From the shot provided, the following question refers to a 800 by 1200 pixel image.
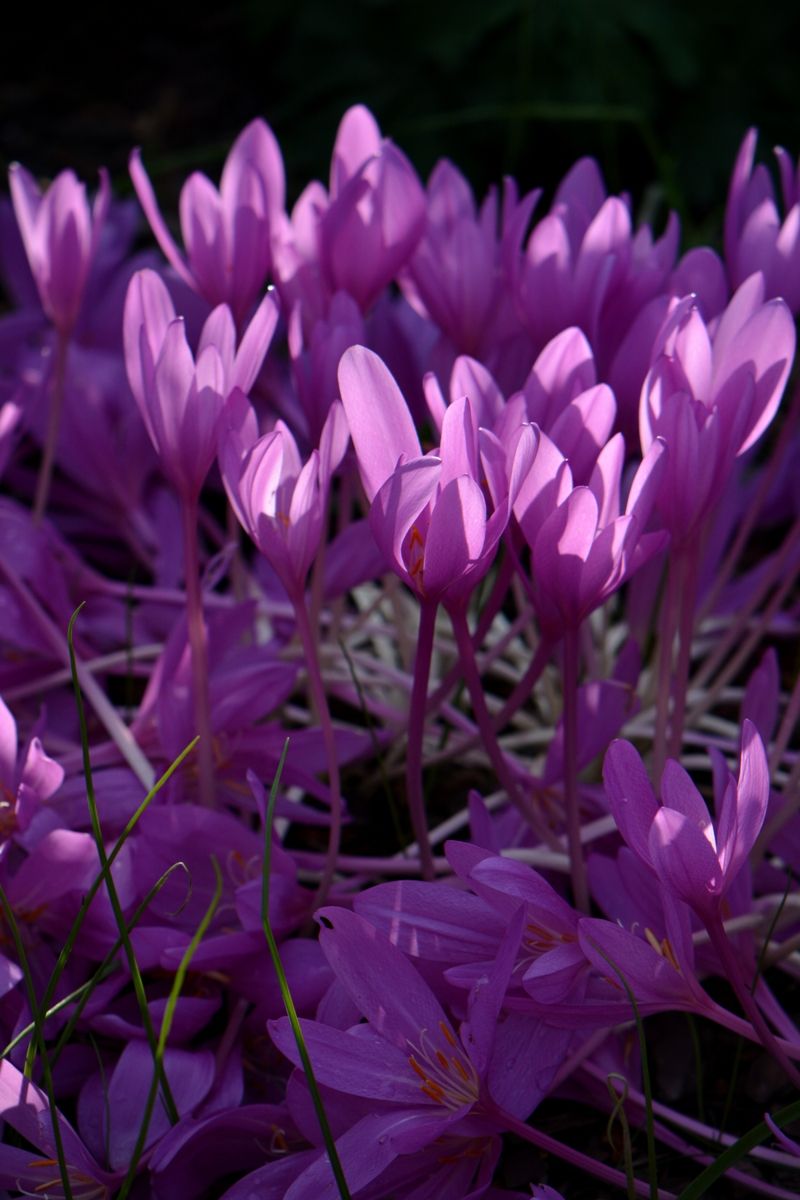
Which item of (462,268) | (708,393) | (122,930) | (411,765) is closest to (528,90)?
(462,268)

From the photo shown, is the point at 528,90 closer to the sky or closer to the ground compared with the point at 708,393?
closer to the sky

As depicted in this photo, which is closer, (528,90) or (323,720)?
(323,720)

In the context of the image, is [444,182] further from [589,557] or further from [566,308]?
[589,557]

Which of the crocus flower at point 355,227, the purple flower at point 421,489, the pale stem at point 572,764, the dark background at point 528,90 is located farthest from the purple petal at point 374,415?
the dark background at point 528,90

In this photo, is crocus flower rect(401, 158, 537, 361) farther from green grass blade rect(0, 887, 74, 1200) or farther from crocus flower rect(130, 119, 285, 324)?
green grass blade rect(0, 887, 74, 1200)

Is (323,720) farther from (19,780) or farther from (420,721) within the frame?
(19,780)

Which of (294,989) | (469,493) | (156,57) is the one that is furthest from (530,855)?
(156,57)
